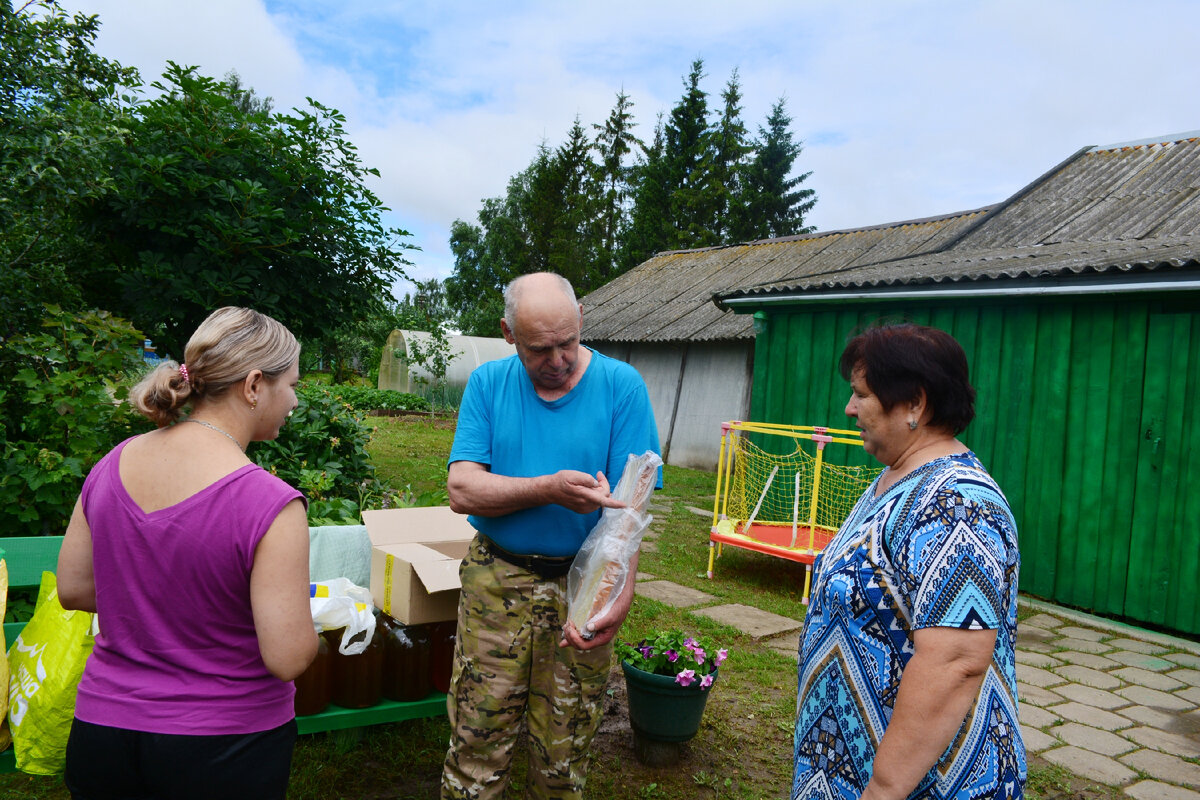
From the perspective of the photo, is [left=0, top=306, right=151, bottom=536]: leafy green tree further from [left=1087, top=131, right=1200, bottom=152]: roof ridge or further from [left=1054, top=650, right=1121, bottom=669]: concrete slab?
[left=1087, top=131, right=1200, bottom=152]: roof ridge

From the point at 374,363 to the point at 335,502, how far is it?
75.5 ft

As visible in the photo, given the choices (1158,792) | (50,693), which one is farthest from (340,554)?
(1158,792)

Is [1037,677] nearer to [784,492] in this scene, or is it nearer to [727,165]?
[784,492]

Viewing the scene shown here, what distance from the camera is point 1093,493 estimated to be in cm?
629

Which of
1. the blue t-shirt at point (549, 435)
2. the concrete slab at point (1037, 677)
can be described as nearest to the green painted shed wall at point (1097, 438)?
the concrete slab at point (1037, 677)

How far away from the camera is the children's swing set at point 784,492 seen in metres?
6.39

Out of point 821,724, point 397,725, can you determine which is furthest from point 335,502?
point 821,724

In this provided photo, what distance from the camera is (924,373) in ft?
5.38

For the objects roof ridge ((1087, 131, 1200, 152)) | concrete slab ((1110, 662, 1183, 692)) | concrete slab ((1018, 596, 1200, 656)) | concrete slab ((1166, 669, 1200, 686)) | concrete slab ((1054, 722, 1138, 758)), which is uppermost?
roof ridge ((1087, 131, 1200, 152))

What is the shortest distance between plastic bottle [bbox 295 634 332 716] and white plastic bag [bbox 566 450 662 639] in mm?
1263

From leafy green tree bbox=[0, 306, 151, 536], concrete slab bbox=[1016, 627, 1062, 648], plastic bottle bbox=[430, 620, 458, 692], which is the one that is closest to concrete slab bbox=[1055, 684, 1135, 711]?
concrete slab bbox=[1016, 627, 1062, 648]

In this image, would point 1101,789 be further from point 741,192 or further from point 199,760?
point 741,192

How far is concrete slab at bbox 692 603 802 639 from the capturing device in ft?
17.7

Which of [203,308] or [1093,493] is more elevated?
[203,308]
